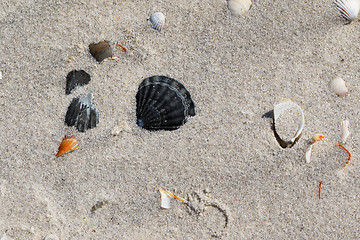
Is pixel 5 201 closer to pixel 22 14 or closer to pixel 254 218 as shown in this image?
pixel 22 14

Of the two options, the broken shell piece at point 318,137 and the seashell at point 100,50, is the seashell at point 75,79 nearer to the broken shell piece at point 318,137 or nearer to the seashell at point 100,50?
the seashell at point 100,50

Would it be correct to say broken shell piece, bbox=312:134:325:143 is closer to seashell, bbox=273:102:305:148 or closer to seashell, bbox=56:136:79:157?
seashell, bbox=273:102:305:148

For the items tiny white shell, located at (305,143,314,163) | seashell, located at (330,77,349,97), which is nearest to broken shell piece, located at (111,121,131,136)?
tiny white shell, located at (305,143,314,163)

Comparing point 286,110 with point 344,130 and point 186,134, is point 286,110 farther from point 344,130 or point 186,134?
point 186,134

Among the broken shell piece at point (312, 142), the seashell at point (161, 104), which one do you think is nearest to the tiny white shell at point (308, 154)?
the broken shell piece at point (312, 142)

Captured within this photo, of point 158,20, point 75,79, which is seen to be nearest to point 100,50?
point 75,79
